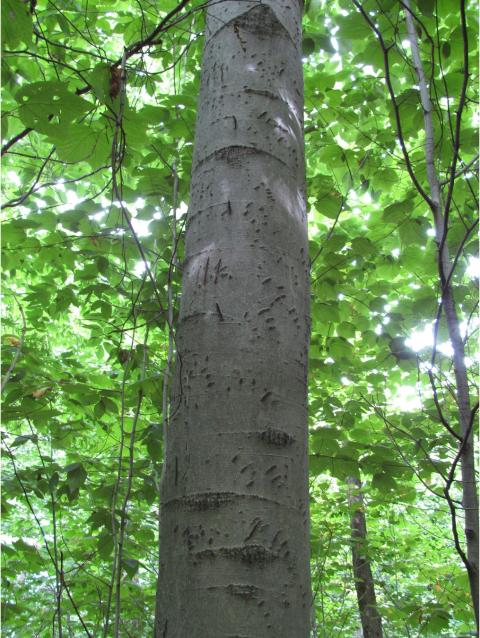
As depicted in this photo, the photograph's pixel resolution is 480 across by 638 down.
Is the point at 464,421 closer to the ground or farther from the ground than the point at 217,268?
closer to the ground

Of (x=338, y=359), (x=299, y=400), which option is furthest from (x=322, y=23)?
(x=299, y=400)

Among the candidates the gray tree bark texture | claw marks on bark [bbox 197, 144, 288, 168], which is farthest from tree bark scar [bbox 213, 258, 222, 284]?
claw marks on bark [bbox 197, 144, 288, 168]

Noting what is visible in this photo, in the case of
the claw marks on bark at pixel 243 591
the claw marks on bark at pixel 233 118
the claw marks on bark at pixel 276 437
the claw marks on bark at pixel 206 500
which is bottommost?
the claw marks on bark at pixel 243 591

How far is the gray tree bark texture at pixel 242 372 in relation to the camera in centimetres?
71

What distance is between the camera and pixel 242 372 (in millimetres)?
823

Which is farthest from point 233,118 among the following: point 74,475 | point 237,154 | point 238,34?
point 74,475

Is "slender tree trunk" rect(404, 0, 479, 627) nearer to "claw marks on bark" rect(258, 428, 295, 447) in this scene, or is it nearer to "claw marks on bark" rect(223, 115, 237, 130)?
"claw marks on bark" rect(258, 428, 295, 447)

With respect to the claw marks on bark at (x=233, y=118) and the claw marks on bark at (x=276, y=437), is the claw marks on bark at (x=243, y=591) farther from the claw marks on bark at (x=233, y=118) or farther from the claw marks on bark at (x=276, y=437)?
the claw marks on bark at (x=233, y=118)

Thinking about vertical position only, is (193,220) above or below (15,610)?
above

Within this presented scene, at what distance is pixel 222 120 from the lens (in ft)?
3.51

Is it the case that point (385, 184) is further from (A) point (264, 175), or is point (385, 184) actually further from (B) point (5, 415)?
(B) point (5, 415)

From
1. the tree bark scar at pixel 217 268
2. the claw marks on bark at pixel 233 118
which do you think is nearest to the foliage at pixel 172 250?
the claw marks on bark at pixel 233 118

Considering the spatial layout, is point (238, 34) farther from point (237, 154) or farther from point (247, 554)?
point (247, 554)

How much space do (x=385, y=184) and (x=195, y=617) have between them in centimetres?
237
